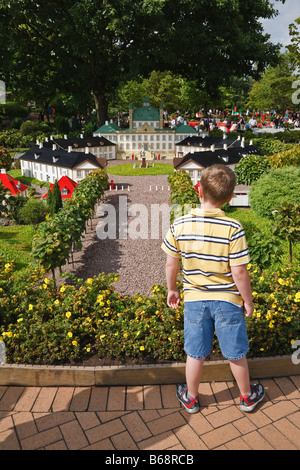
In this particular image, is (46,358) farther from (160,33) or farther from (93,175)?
(160,33)

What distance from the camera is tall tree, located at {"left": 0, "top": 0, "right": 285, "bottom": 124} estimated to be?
27.7 meters

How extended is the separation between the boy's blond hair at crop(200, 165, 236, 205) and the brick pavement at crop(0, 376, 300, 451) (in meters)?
2.59

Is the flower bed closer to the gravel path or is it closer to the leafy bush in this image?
the gravel path

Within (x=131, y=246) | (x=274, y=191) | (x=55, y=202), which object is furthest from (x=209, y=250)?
(x=55, y=202)

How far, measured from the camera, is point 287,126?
37.8 m

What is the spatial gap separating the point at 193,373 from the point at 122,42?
33574 mm

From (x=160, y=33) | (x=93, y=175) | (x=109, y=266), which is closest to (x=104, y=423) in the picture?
(x=109, y=266)

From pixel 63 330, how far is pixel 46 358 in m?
0.46

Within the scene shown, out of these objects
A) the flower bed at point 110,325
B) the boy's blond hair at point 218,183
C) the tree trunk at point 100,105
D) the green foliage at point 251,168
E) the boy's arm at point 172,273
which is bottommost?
the flower bed at point 110,325

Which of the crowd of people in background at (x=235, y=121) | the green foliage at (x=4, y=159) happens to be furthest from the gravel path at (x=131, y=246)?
the crowd of people in background at (x=235, y=121)

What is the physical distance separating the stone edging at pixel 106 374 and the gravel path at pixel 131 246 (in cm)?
516

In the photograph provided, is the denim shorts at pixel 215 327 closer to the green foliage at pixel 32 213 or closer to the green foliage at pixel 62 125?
the green foliage at pixel 32 213

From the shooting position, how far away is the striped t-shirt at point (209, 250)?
3.86 meters

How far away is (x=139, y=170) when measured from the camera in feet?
92.6
